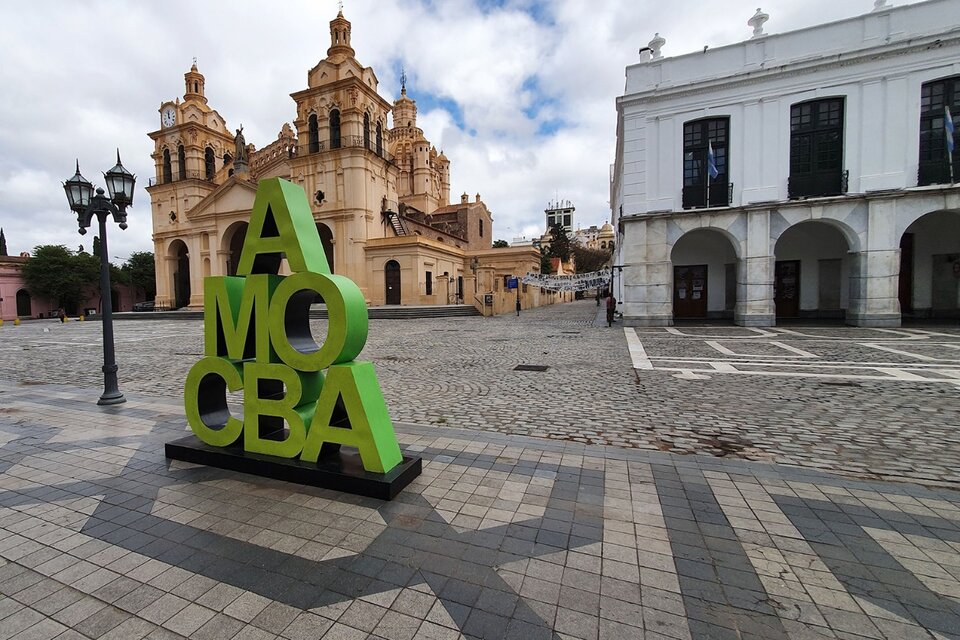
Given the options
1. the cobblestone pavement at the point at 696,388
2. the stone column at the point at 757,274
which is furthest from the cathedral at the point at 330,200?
the cobblestone pavement at the point at 696,388

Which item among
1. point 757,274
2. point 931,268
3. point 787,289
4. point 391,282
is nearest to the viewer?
point 757,274

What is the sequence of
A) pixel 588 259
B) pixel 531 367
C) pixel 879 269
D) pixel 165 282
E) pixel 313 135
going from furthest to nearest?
pixel 588 259
pixel 165 282
pixel 313 135
pixel 879 269
pixel 531 367

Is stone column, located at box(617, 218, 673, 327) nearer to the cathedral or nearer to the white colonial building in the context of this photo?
the white colonial building

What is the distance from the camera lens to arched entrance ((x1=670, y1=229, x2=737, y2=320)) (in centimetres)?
2044

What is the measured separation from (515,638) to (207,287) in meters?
4.53

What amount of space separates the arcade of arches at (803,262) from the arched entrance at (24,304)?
203ft

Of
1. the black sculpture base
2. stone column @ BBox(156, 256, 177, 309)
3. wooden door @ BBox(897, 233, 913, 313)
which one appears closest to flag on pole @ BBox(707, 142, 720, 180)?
wooden door @ BBox(897, 233, 913, 313)

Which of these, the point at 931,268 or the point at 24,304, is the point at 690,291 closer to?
the point at 931,268

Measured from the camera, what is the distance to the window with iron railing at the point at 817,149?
16.9m

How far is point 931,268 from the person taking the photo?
18.8 meters

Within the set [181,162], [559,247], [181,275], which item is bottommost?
[181,275]

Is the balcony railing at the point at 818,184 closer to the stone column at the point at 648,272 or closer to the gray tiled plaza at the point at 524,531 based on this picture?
the stone column at the point at 648,272

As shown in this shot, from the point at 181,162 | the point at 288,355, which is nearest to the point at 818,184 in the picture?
the point at 288,355

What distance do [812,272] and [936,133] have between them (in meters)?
6.50
